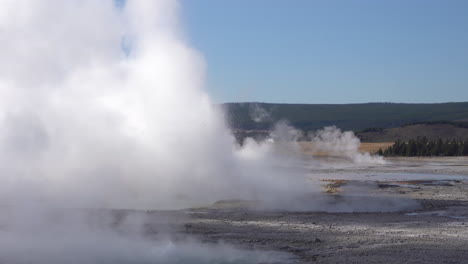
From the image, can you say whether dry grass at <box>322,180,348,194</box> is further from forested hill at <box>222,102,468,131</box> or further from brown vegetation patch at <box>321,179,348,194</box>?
forested hill at <box>222,102,468,131</box>

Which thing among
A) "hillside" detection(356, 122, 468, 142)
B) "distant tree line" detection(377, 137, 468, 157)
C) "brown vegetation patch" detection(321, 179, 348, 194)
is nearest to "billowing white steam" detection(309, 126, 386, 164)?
"distant tree line" detection(377, 137, 468, 157)

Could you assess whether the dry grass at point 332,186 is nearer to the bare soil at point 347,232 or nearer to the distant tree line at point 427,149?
the bare soil at point 347,232

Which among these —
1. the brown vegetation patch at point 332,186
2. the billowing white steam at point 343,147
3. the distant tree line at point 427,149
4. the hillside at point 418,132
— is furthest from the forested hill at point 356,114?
the brown vegetation patch at point 332,186

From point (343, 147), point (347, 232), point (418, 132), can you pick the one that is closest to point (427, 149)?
point (343, 147)

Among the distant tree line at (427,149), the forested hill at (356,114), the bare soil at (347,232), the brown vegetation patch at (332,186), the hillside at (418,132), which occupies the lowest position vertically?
the bare soil at (347,232)

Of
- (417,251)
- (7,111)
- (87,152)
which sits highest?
(7,111)

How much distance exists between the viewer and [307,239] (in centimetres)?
1330

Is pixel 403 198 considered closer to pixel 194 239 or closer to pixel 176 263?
pixel 194 239

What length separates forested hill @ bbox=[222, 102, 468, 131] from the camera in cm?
13238

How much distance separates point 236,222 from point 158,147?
797cm

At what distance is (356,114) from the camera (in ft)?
512

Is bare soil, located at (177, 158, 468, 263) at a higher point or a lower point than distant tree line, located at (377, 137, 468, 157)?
lower

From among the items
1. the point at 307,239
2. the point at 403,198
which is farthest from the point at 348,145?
the point at 307,239

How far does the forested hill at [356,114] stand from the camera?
434 ft
